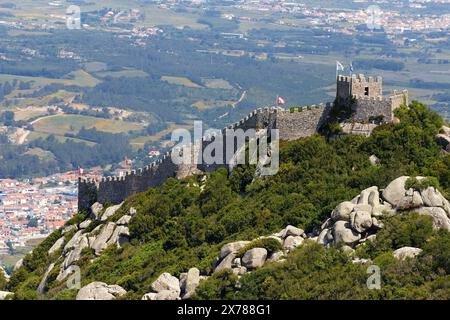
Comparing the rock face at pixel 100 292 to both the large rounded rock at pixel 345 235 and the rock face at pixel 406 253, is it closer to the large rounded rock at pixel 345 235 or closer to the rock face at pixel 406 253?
the large rounded rock at pixel 345 235

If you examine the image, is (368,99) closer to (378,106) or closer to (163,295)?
(378,106)

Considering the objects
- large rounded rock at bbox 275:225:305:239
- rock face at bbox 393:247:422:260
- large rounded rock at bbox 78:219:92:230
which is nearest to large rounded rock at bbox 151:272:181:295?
large rounded rock at bbox 275:225:305:239

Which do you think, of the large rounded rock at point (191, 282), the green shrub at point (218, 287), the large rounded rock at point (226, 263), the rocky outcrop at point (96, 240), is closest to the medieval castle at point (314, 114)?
the rocky outcrop at point (96, 240)

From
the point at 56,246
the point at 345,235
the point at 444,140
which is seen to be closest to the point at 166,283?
the point at 345,235

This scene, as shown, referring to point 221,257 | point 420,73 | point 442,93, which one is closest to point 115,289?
point 221,257

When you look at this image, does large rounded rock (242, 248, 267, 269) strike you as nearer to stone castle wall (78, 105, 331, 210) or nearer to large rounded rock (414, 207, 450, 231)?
large rounded rock (414, 207, 450, 231)

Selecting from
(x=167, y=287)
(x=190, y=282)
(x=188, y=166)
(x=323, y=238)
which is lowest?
(x=188, y=166)
